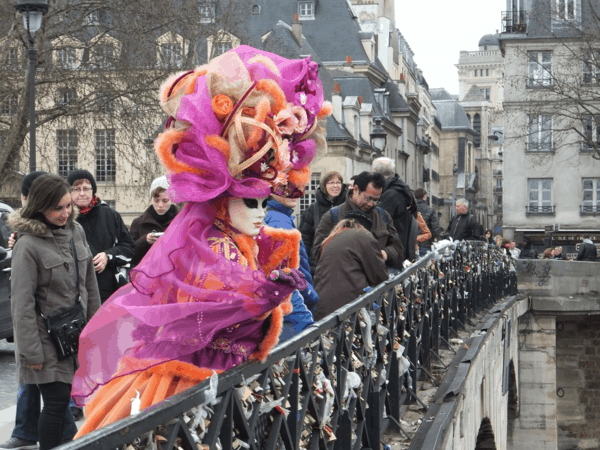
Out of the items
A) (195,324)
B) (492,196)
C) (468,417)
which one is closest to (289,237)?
(195,324)

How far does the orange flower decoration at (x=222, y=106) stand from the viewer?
159 inches

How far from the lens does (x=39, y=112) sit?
76.8 feet

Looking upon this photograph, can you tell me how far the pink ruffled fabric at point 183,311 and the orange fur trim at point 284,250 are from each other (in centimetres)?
41

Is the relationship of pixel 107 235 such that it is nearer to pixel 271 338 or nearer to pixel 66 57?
pixel 271 338

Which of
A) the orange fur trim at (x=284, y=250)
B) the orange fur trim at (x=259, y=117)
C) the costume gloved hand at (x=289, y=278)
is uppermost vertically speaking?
the orange fur trim at (x=259, y=117)

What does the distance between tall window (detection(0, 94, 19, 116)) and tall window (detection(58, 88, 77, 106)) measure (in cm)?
102

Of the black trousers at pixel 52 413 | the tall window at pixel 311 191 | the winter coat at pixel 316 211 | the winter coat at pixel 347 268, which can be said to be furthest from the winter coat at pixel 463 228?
the tall window at pixel 311 191

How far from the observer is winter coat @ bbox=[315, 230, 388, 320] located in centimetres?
668

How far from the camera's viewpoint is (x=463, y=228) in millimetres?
17547

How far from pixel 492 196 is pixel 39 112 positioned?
131133 millimetres

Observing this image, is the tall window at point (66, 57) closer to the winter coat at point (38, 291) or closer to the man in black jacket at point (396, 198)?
the man in black jacket at point (396, 198)

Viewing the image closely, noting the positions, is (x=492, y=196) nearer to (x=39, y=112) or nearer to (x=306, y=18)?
(x=306, y=18)

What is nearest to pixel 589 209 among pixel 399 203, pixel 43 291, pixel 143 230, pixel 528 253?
pixel 528 253

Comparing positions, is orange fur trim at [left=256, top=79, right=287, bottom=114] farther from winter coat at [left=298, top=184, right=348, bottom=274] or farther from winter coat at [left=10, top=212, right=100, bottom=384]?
winter coat at [left=298, top=184, right=348, bottom=274]
